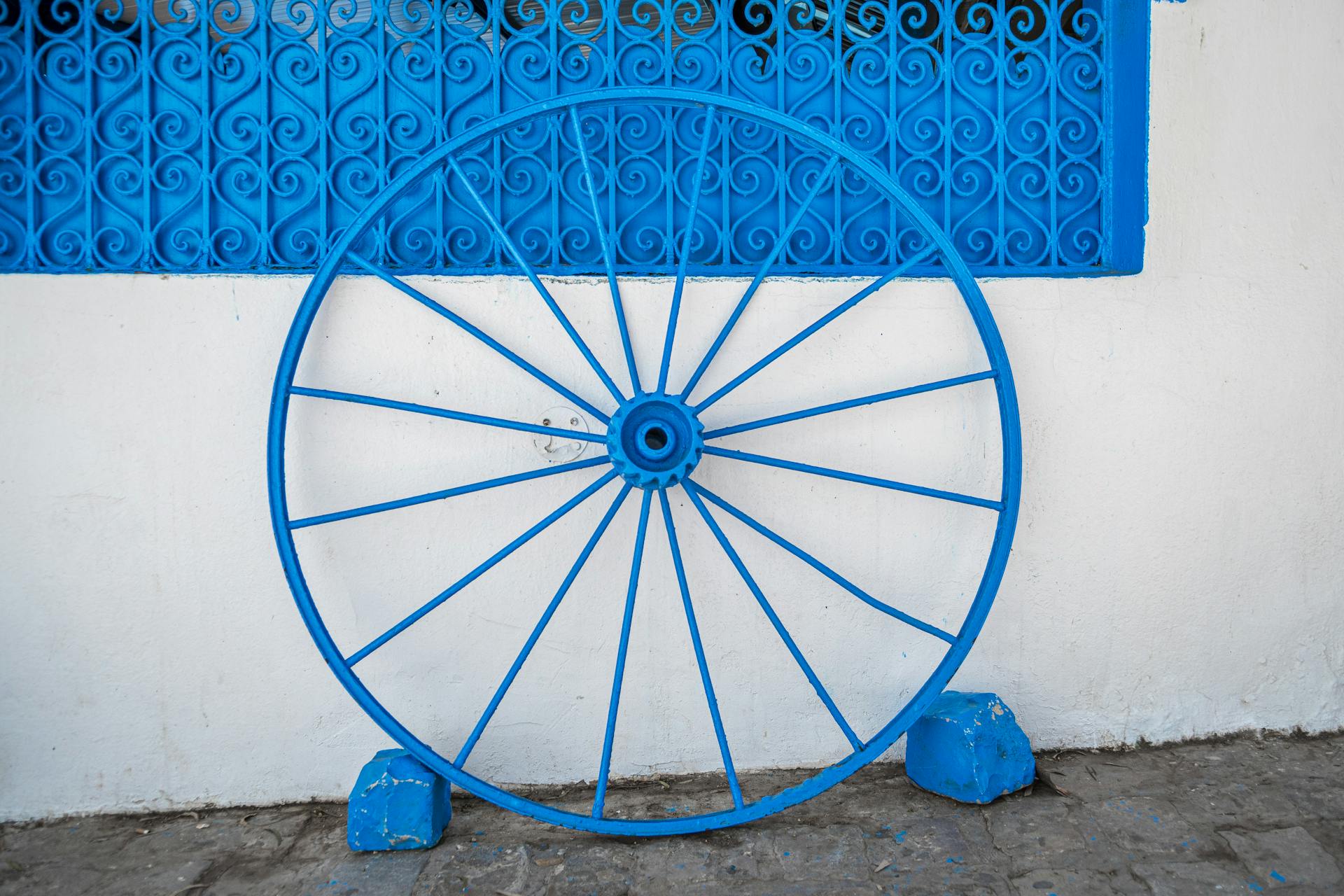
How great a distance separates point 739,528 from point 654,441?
49 cm

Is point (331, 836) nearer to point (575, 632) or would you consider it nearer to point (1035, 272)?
point (575, 632)

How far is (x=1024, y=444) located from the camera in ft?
8.12

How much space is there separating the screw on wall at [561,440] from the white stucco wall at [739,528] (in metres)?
0.06

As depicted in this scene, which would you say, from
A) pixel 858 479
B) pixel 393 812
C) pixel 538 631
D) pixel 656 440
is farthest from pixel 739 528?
pixel 393 812

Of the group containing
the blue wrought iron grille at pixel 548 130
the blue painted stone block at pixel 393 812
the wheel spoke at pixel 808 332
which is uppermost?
the blue wrought iron grille at pixel 548 130

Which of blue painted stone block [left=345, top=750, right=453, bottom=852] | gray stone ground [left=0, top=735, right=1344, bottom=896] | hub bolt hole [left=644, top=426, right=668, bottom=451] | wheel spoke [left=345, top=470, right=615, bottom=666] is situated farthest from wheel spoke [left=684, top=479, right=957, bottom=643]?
blue painted stone block [left=345, top=750, right=453, bottom=852]

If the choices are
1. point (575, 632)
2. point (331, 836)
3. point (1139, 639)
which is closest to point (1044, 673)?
point (1139, 639)

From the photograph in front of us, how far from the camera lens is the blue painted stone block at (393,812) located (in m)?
2.10

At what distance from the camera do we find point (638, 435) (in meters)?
2.08

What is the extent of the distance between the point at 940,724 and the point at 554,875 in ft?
3.42

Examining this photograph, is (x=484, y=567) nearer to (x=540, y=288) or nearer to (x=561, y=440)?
(x=561, y=440)

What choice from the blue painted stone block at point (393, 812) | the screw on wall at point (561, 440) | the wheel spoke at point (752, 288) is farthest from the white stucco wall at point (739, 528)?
the blue painted stone block at point (393, 812)

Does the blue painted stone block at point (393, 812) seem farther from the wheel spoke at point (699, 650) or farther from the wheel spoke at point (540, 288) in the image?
the wheel spoke at point (540, 288)

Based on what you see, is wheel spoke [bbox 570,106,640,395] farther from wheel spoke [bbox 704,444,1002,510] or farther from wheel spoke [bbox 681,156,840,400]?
wheel spoke [bbox 704,444,1002,510]
